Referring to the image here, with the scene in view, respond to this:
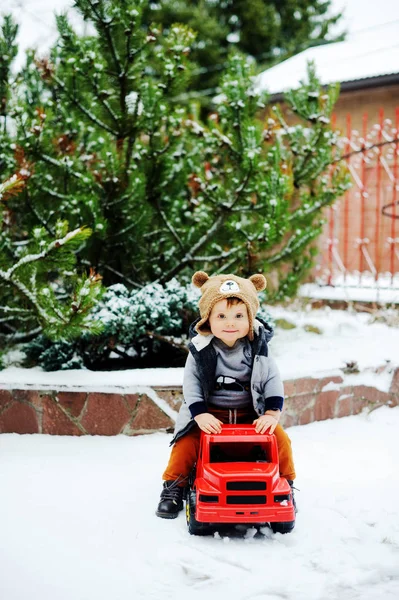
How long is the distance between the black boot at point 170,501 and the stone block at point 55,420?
1.10 m

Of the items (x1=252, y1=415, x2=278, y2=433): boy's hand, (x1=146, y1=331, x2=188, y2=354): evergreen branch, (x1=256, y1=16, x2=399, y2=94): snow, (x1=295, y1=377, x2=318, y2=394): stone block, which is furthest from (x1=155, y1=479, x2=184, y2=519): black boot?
(x1=256, y1=16, x2=399, y2=94): snow

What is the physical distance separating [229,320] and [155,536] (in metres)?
0.99

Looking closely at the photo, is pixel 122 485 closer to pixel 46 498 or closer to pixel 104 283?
pixel 46 498

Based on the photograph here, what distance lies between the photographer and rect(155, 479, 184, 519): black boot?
9.05 feet

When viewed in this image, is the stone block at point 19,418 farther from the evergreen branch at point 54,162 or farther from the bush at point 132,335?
the evergreen branch at point 54,162

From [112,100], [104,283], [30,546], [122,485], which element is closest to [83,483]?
[122,485]

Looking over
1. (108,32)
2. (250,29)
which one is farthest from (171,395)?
(250,29)

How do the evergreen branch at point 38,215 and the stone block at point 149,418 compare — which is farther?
the evergreen branch at point 38,215

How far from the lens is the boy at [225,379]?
2803mm

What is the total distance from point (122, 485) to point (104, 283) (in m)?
2.10

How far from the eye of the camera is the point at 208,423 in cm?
266

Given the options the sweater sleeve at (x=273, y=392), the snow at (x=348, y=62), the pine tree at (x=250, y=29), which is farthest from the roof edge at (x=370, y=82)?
the pine tree at (x=250, y=29)

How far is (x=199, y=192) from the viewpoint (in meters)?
4.64

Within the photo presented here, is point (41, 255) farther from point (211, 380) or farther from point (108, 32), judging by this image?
point (108, 32)
